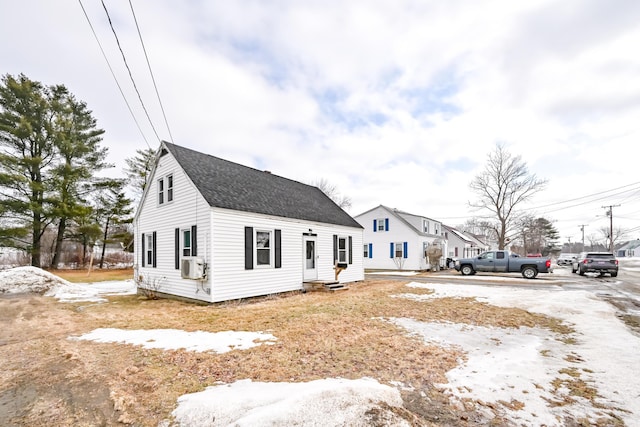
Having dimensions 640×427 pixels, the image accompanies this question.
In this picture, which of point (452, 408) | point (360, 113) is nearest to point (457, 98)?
point (360, 113)

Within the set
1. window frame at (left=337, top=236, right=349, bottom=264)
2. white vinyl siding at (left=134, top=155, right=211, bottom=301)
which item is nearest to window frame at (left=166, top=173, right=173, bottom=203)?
white vinyl siding at (left=134, top=155, right=211, bottom=301)

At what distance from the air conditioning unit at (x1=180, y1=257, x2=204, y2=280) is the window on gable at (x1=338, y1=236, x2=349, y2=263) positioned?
7.64 meters

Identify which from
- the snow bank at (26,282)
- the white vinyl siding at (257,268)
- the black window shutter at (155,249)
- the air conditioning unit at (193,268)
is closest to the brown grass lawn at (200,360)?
the air conditioning unit at (193,268)

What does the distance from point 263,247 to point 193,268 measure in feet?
8.83

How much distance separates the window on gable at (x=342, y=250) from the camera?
1528 cm

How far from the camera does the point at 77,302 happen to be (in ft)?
34.6

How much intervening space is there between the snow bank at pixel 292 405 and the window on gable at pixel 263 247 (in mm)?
7614

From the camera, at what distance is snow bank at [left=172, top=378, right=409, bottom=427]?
2.55 m

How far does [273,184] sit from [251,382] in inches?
462

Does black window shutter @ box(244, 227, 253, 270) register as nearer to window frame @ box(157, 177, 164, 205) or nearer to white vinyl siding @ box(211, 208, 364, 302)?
white vinyl siding @ box(211, 208, 364, 302)

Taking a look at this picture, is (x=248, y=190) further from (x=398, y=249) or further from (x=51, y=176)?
(x=51, y=176)

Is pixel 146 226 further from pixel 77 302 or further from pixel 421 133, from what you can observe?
pixel 421 133

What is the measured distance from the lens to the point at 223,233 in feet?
31.8

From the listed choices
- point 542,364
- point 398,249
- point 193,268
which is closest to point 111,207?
point 193,268
